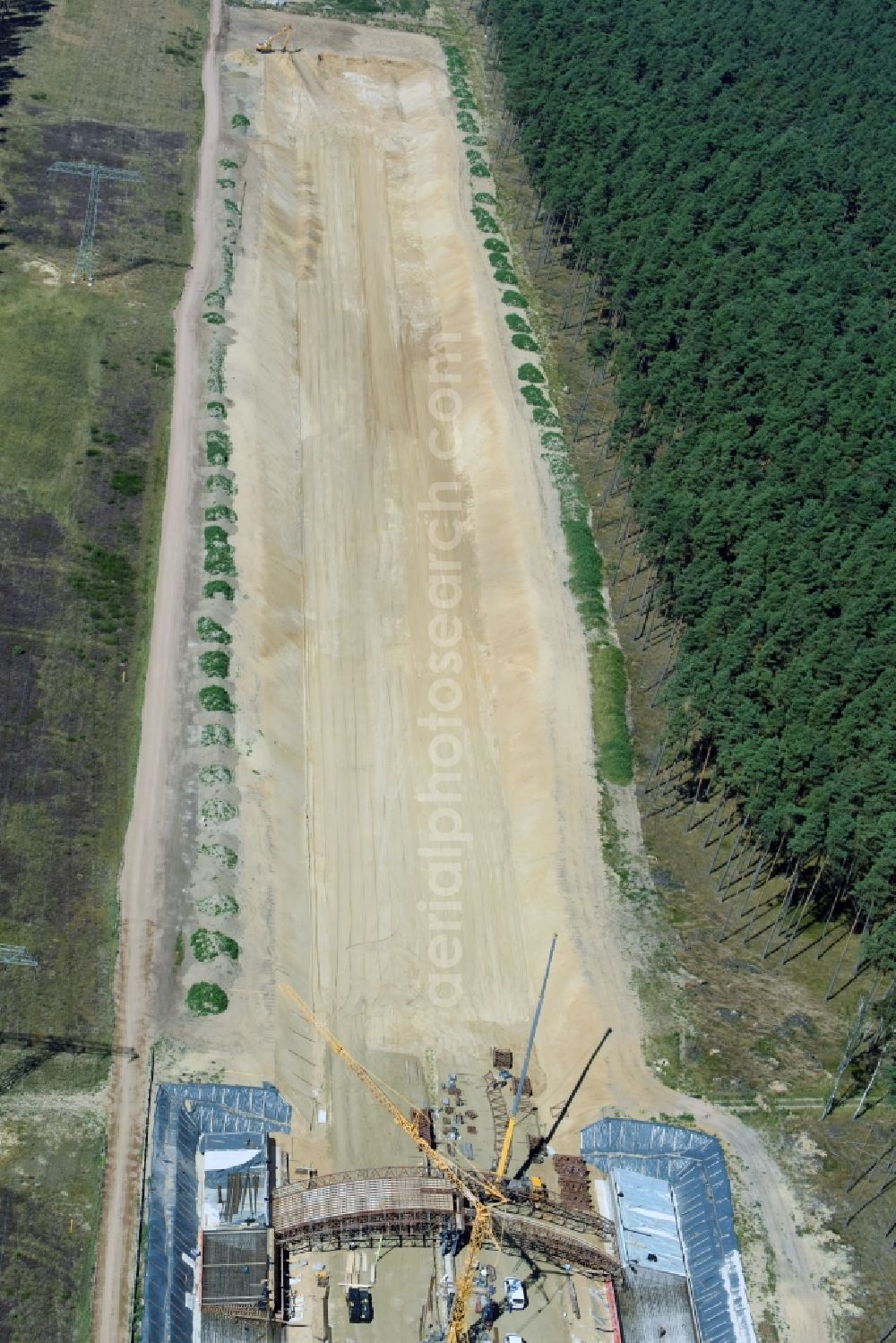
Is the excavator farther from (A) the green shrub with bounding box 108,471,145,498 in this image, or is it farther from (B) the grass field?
(A) the green shrub with bounding box 108,471,145,498

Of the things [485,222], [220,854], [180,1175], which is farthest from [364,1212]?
[485,222]

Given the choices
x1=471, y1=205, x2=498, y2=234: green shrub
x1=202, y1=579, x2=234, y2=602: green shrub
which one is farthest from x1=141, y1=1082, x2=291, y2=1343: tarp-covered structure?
x1=471, y1=205, x2=498, y2=234: green shrub

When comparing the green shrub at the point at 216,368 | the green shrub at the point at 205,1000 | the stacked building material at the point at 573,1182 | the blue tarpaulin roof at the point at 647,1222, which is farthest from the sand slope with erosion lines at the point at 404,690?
the blue tarpaulin roof at the point at 647,1222

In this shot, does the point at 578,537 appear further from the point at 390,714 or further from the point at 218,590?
the point at 218,590

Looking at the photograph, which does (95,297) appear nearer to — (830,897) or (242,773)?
(242,773)

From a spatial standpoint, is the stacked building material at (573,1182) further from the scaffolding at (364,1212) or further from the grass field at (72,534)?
the grass field at (72,534)

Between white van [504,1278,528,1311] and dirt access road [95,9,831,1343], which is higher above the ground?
dirt access road [95,9,831,1343]

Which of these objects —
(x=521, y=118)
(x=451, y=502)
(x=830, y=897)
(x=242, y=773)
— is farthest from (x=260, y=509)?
(x=521, y=118)
